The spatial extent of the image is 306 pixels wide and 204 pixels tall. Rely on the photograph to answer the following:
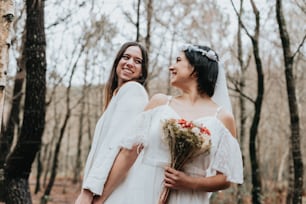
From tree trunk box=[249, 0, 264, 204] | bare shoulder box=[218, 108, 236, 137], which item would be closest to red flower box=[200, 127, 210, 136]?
bare shoulder box=[218, 108, 236, 137]

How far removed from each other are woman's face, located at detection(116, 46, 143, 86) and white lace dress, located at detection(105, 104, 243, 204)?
37 centimetres

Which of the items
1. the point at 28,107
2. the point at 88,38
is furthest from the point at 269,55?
the point at 28,107

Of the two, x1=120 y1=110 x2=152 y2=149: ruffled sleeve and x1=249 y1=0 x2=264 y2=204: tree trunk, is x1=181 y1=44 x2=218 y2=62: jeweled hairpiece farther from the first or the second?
x1=249 y1=0 x2=264 y2=204: tree trunk

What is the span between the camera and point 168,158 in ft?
8.75

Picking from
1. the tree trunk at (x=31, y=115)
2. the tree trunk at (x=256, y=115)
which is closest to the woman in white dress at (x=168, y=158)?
the tree trunk at (x=31, y=115)

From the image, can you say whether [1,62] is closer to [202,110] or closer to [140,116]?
[140,116]

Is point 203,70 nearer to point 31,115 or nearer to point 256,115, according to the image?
point 31,115

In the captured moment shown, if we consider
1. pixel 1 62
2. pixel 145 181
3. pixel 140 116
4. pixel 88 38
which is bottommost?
pixel 145 181

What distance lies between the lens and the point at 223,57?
316cm

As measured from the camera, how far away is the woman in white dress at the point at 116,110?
8.79 feet

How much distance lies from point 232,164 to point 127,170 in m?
0.64

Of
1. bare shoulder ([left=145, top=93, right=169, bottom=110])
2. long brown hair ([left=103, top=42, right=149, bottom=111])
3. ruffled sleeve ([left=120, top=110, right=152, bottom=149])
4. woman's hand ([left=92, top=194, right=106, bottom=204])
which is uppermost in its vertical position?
long brown hair ([left=103, top=42, right=149, bottom=111])

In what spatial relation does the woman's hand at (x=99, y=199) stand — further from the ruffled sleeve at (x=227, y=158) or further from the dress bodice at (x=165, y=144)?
the ruffled sleeve at (x=227, y=158)

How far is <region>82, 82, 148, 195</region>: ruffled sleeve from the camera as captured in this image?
267 cm
